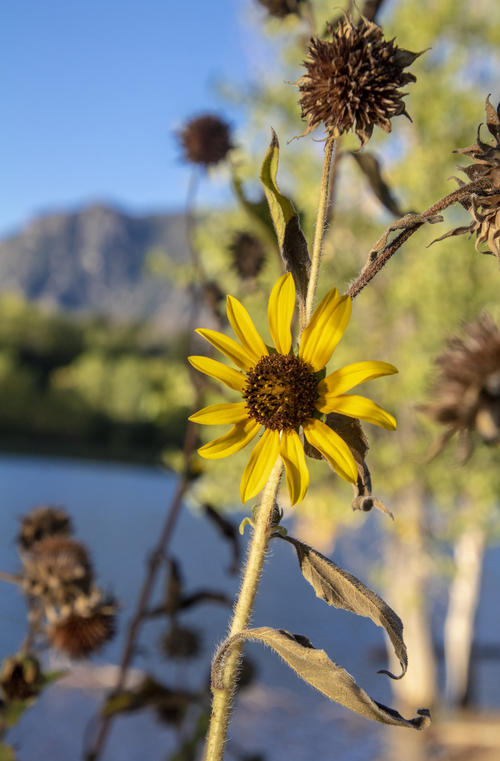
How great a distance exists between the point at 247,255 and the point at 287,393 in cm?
104

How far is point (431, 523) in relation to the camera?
688cm

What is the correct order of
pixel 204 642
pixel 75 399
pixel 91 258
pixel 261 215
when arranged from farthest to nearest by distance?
1. pixel 91 258
2. pixel 75 399
3. pixel 204 642
4. pixel 261 215

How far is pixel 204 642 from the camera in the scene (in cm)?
341

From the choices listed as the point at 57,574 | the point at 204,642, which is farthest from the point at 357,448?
the point at 204,642

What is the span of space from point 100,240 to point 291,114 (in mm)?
115928

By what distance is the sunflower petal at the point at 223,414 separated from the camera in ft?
1.80

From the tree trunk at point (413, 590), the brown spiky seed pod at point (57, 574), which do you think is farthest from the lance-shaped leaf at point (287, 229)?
the tree trunk at point (413, 590)

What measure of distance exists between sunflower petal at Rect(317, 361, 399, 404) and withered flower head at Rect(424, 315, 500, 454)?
9.7 inches

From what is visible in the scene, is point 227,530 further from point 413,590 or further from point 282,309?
point 413,590

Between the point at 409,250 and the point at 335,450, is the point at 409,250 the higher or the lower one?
the higher one

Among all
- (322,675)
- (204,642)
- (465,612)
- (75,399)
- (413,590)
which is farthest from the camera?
(75,399)

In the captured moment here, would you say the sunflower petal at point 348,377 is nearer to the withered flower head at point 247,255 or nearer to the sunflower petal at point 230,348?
the sunflower petal at point 230,348

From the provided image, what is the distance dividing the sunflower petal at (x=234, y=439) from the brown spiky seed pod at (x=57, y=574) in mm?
505

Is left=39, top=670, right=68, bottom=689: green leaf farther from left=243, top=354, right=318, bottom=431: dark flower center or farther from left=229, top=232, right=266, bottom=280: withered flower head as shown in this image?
left=229, top=232, right=266, bottom=280: withered flower head
